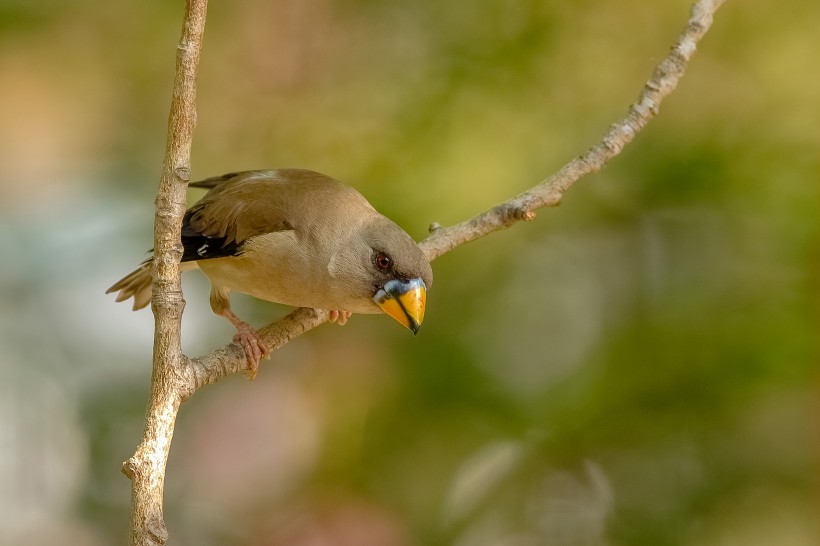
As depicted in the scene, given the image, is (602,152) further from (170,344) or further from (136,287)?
(136,287)

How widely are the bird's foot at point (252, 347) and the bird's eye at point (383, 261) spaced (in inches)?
17.6

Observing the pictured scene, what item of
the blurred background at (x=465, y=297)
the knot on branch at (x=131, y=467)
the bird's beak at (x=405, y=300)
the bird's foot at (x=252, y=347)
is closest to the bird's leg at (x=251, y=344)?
the bird's foot at (x=252, y=347)

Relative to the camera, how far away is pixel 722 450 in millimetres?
3904

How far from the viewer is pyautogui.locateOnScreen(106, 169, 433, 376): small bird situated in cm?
312

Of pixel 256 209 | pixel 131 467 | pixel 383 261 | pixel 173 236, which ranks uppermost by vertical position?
pixel 256 209

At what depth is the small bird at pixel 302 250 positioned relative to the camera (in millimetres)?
3125

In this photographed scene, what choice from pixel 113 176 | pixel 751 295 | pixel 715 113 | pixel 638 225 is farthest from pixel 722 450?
pixel 113 176

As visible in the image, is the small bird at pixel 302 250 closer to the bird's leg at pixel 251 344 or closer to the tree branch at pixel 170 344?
the bird's leg at pixel 251 344

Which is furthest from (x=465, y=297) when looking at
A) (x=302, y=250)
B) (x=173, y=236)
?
(x=173, y=236)

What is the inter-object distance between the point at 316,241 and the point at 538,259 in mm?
1301

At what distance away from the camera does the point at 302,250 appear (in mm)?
3332

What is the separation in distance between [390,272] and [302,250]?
1.20ft

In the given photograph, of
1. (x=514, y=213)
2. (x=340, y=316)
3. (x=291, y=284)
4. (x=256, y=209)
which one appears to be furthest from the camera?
(x=340, y=316)

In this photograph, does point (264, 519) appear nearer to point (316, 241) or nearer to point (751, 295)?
point (316, 241)
